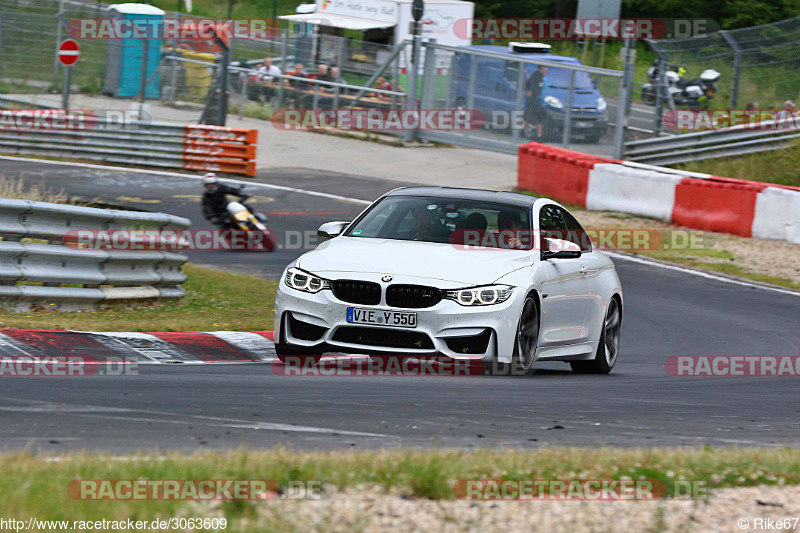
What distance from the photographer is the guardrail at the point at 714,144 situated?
23.4 meters

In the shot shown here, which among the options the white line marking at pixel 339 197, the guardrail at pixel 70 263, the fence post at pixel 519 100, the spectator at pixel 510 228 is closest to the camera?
the spectator at pixel 510 228

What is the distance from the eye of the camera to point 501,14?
5606 centimetres

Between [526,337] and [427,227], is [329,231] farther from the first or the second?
[526,337]

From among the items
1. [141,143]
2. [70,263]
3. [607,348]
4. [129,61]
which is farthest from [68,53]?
[607,348]

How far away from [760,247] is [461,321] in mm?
11170

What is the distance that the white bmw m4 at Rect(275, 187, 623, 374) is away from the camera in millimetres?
8484

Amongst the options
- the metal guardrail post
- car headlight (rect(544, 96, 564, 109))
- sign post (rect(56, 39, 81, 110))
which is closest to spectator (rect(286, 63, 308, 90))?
the metal guardrail post

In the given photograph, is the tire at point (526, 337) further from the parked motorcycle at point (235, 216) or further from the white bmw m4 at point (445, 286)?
the parked motorcycle at point (235, 216)

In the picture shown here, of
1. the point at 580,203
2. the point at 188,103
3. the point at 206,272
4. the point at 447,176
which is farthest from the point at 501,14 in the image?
the point at 206,272

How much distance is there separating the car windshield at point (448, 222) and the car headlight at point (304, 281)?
88 centimetres

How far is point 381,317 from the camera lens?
27.8ft

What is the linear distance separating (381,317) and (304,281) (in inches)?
26.9

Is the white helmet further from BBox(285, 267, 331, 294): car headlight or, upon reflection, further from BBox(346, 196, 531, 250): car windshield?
BBox(285, 267, 331, 294): car headlight

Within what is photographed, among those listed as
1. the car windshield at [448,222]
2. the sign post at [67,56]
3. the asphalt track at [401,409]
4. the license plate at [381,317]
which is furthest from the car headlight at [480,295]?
the sign post at [67,56]
